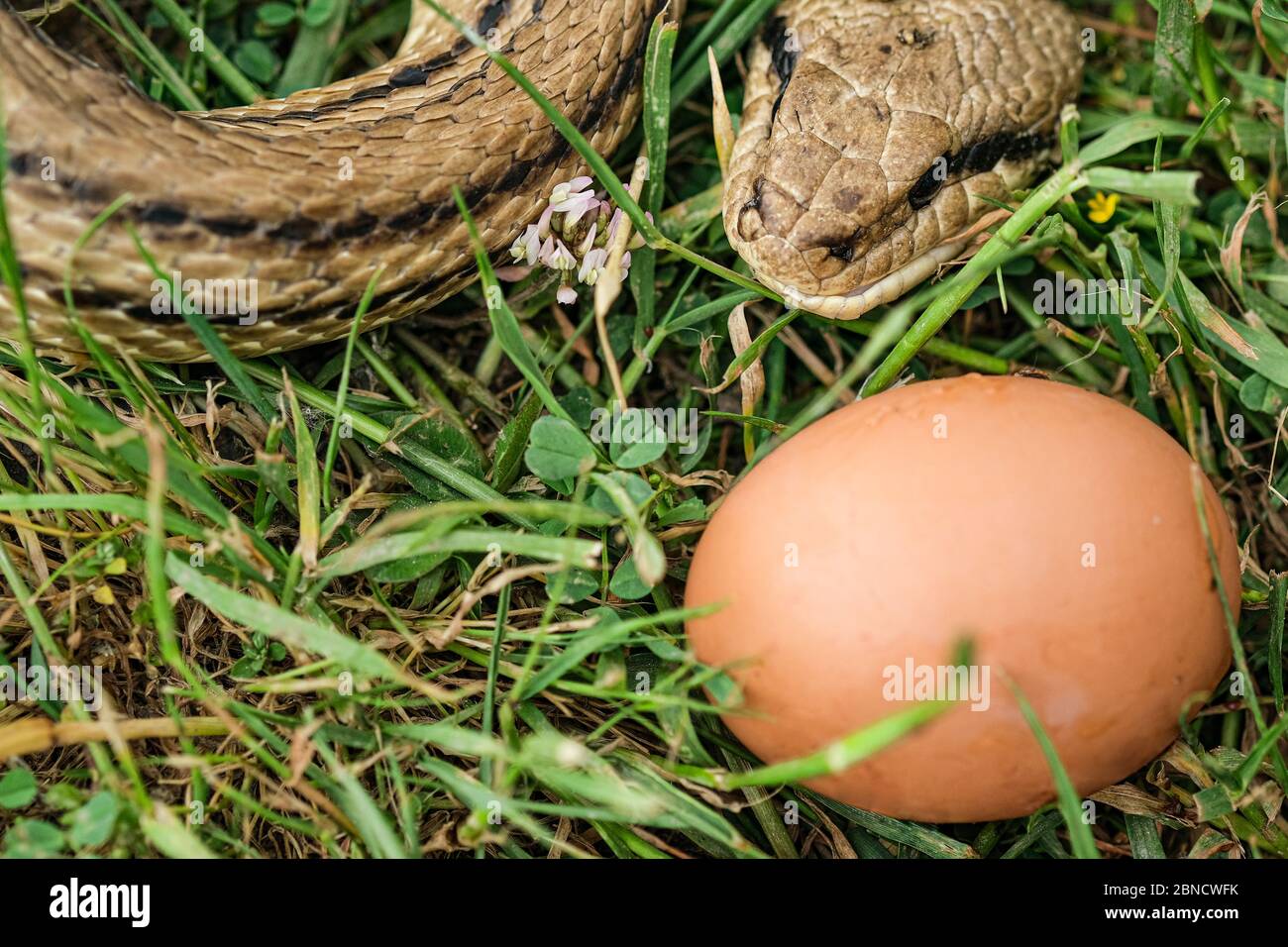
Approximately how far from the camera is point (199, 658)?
2.22 metres

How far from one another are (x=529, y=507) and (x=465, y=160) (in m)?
0.74

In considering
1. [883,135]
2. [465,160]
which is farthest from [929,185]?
[465,160]

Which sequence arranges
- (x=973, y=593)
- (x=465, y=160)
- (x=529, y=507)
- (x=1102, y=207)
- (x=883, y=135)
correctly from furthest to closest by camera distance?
(x=1102, y=207) → (x=883, y=135) → (x=465, y=160) → (x=529, y=507) → (x=973, y=593)

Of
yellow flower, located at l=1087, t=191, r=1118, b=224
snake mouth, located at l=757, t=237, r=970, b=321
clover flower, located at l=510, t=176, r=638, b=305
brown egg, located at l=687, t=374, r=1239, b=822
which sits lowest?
brown egg, located at l=687, t=374, r=1239, b=822

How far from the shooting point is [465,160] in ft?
6.62

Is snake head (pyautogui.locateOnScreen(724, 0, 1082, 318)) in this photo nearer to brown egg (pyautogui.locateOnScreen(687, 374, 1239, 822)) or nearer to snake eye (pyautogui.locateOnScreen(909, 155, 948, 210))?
snake eye (pyautogui.locateOnScreen(909, 155, 948, 210))

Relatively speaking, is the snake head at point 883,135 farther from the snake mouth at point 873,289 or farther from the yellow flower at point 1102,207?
the yellow flower at point 1102,207

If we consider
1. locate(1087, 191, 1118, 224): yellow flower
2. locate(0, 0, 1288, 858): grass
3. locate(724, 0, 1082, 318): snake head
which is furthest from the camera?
locate(1087, 191, 1118, 224): yellow flower

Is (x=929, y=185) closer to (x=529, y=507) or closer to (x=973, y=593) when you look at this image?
(x=973, y=593)

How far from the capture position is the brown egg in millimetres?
1656

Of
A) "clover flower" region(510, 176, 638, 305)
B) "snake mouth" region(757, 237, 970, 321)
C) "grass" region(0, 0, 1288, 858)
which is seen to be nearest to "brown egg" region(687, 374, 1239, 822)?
"grass" region(0, 0, 1288, 858)

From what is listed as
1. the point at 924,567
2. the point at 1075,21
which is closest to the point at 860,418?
the point at 924,567

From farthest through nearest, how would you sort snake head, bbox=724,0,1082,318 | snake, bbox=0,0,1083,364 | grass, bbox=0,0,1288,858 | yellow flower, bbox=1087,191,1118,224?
yellow flower, bbox=1087,191,1118,224 → snake head, bbox=724,0,1082,318 → grass, bbox=0,0,1288,858 → snake, bbox=0,0,1083,364
